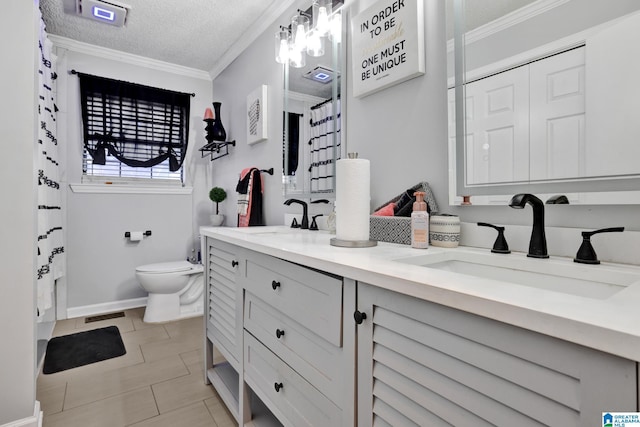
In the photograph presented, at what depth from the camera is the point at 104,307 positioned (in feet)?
9.85

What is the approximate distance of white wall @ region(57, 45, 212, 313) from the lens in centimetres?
287

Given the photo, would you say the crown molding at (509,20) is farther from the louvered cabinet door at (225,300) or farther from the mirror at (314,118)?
the louvered cabinet door at (225,300)

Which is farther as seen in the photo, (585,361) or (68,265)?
(68,265)

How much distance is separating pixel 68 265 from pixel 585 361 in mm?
3549

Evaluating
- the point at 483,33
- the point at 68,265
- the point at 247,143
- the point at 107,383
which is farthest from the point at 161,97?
the point at 483,33

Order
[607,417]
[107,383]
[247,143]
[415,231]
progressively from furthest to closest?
[247,143] → [107,383] → [415,231] → [607,417]

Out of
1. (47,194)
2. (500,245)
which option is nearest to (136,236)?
(47,194)

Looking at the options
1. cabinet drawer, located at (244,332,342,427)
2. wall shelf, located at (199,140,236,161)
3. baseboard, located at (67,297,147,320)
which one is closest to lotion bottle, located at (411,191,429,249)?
cabinet drawer, located at (244,332,342,427)

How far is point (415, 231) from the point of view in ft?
3.58

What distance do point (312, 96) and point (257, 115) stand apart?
2.32ft

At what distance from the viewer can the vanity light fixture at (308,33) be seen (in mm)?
1720

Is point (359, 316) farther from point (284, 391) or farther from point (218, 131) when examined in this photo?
point (218, 131)

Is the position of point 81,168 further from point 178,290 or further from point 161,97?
point 178,290

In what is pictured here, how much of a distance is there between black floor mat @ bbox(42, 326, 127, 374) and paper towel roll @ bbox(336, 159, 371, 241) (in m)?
1.99
